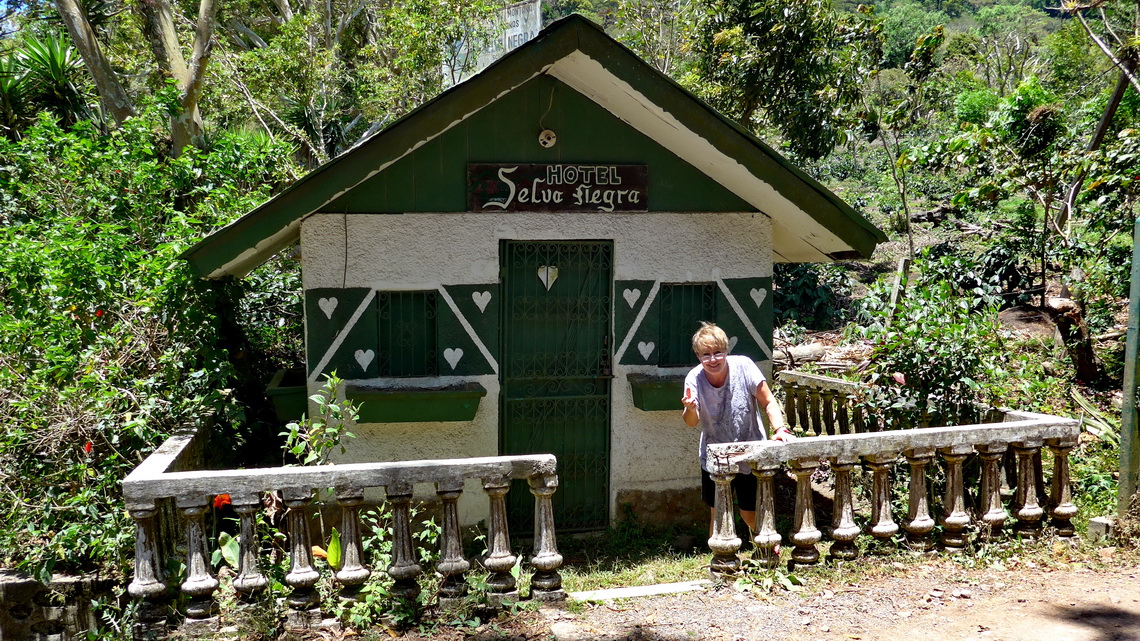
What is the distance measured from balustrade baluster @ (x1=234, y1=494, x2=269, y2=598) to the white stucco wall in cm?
171

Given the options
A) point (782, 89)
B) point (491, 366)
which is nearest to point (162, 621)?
point (491, 366)

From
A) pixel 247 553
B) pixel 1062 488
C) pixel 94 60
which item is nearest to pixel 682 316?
pixel 1062 488

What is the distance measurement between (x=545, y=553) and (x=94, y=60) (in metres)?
8.43

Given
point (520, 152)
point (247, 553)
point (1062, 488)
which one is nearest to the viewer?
point (247, 553)

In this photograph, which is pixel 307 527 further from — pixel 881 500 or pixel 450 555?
pixel 881 500

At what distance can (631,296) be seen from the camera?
22.9 ft

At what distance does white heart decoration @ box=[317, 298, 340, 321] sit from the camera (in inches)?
253

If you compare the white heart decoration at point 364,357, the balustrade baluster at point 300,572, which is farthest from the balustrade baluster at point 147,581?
the white heart decoration at point 364,357

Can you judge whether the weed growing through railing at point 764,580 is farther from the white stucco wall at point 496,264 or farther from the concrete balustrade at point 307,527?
the white stucco wall at point 496,264

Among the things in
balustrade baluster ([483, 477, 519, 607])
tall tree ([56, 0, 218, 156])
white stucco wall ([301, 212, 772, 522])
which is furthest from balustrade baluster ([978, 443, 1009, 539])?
tall tree ([56, 0, 218, 156])

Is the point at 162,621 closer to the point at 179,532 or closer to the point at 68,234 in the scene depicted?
the point at 179,532

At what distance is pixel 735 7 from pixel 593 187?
984 centimetres

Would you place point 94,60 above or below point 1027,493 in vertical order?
above

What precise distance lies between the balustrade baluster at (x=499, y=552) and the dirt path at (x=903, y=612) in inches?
9.7
